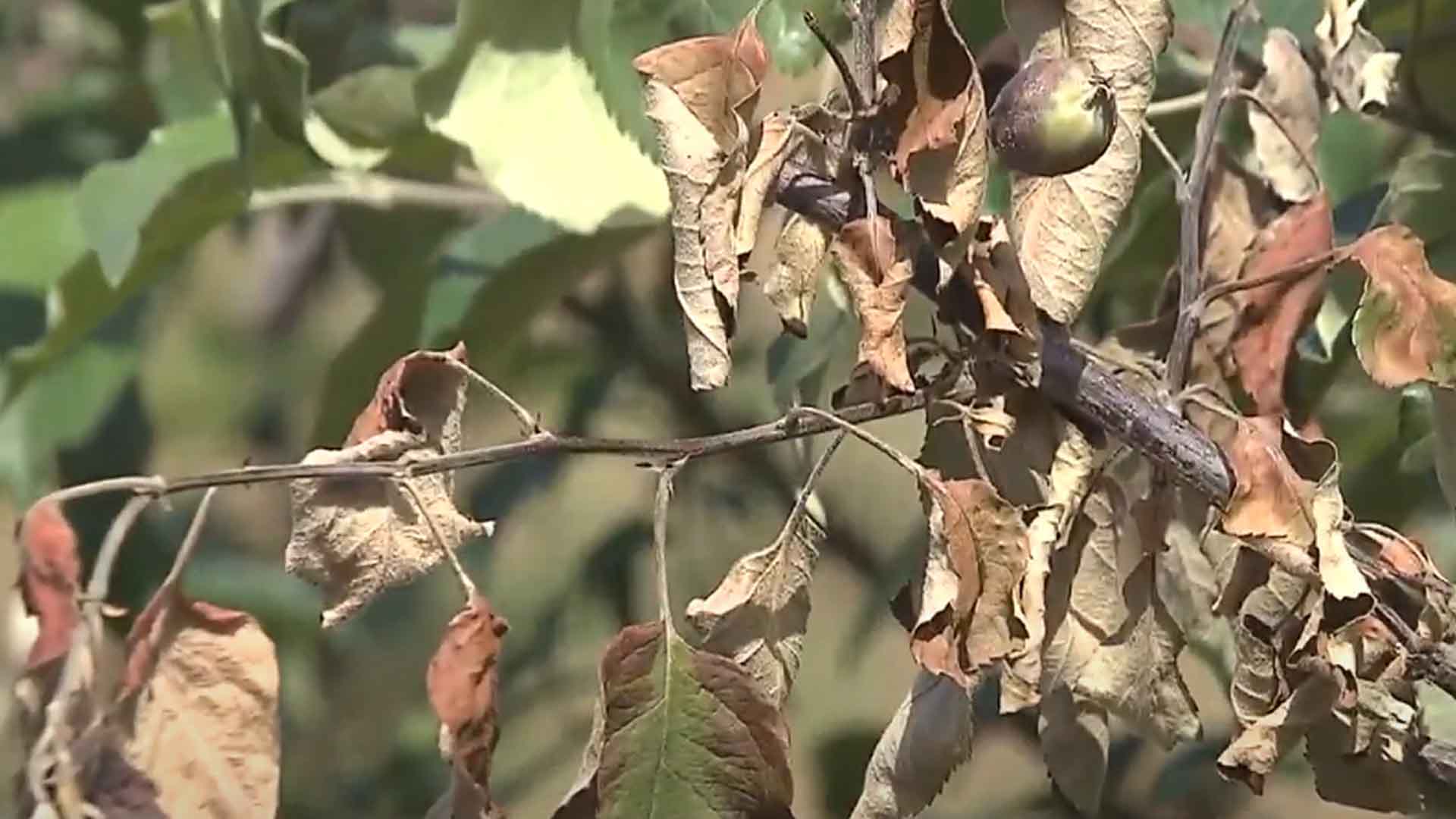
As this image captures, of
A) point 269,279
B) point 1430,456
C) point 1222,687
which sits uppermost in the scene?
point 1430,456

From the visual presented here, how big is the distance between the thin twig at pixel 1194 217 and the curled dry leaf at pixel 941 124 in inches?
2.6

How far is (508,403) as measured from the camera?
1.46 ft

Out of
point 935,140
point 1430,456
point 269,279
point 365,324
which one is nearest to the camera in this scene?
point 935,140

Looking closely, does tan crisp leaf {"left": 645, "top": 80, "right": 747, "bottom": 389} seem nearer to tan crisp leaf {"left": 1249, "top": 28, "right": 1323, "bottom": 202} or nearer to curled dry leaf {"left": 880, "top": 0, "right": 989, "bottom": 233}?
curled dry leaf {"left": 880, "top": 0, "right": 989, "bottom": 233}

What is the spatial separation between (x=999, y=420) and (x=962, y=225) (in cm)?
5

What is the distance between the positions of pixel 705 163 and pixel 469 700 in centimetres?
13

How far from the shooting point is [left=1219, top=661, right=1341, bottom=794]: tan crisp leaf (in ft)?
1.42

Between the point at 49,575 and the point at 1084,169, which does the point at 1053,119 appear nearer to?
the point at 1084,169

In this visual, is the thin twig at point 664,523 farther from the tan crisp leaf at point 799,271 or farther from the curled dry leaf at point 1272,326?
the curled dry leaf at point 1272,326

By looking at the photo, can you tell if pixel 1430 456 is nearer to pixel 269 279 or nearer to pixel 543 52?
pixel 543 52

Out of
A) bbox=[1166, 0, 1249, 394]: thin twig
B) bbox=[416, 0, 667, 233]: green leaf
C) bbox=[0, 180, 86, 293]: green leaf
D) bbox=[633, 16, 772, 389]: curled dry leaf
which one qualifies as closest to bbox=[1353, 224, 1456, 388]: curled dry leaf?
bbox=[1166, 0, 1249, 394]: thin twig

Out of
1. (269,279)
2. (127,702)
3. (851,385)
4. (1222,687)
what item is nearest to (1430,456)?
(1222,687)

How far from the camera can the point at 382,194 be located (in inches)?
33.8

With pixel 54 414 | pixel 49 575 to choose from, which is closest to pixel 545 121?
pixel 49 575
